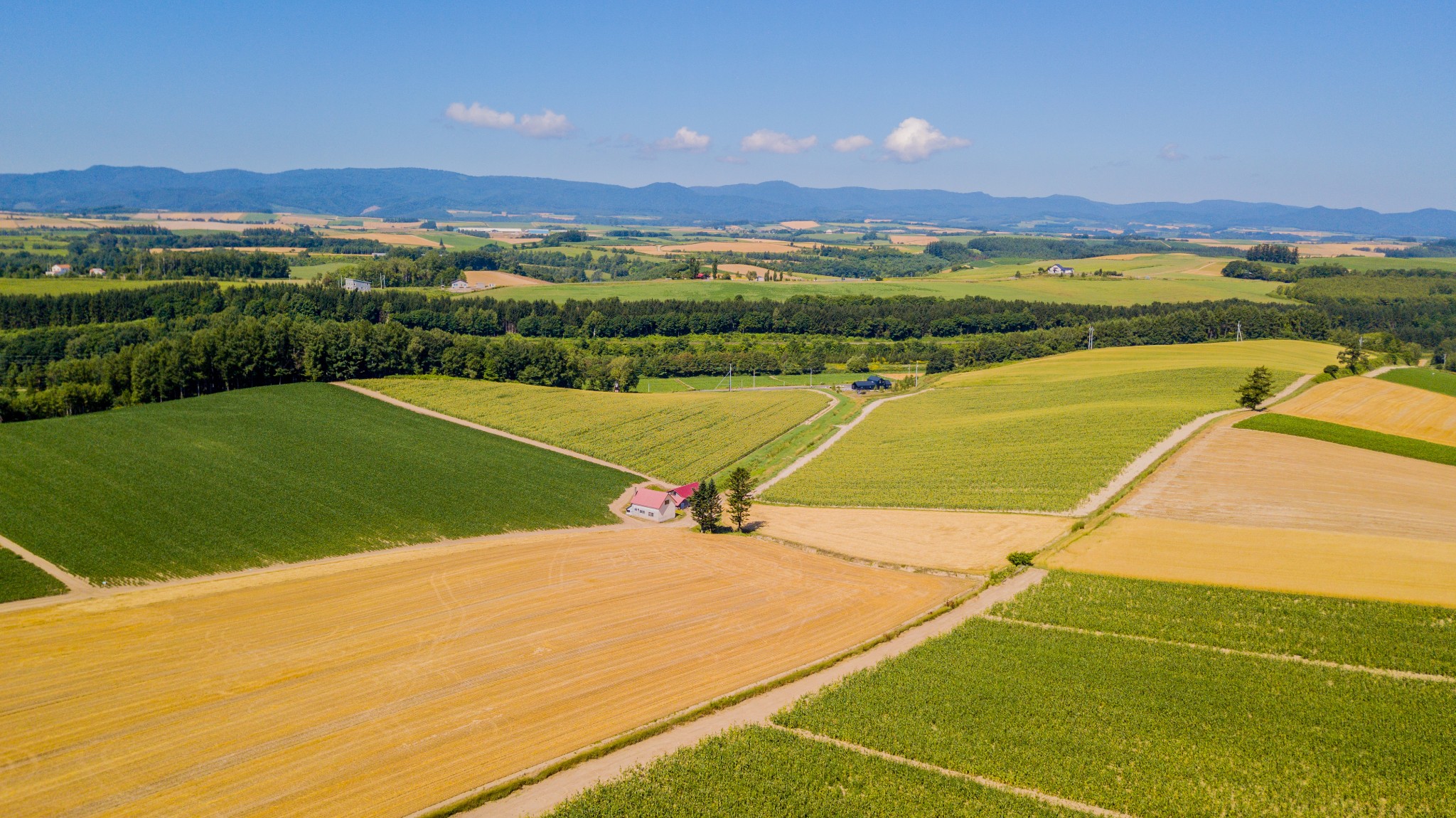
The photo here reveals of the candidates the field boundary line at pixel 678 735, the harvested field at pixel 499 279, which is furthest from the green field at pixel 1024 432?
the harvested field at pixel 499 279

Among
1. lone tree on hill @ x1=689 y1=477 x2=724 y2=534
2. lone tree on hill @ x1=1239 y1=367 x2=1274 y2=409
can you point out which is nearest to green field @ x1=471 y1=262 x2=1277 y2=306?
lone tree on hill @ x1=1239 y1=367 x2=1274 y2=409

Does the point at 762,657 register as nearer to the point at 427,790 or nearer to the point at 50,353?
the point at 427,790

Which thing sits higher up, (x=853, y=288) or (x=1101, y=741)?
(x=853, y=288)

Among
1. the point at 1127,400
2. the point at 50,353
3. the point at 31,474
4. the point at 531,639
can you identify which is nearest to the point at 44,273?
the point at 50,353

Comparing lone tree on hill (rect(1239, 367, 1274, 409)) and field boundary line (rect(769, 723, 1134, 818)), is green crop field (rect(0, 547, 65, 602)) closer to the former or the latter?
field boundary line (rect(769, 723, 1134, 818))

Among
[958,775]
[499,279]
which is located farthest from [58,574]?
[499,279]

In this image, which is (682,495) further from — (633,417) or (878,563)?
(633,417)
